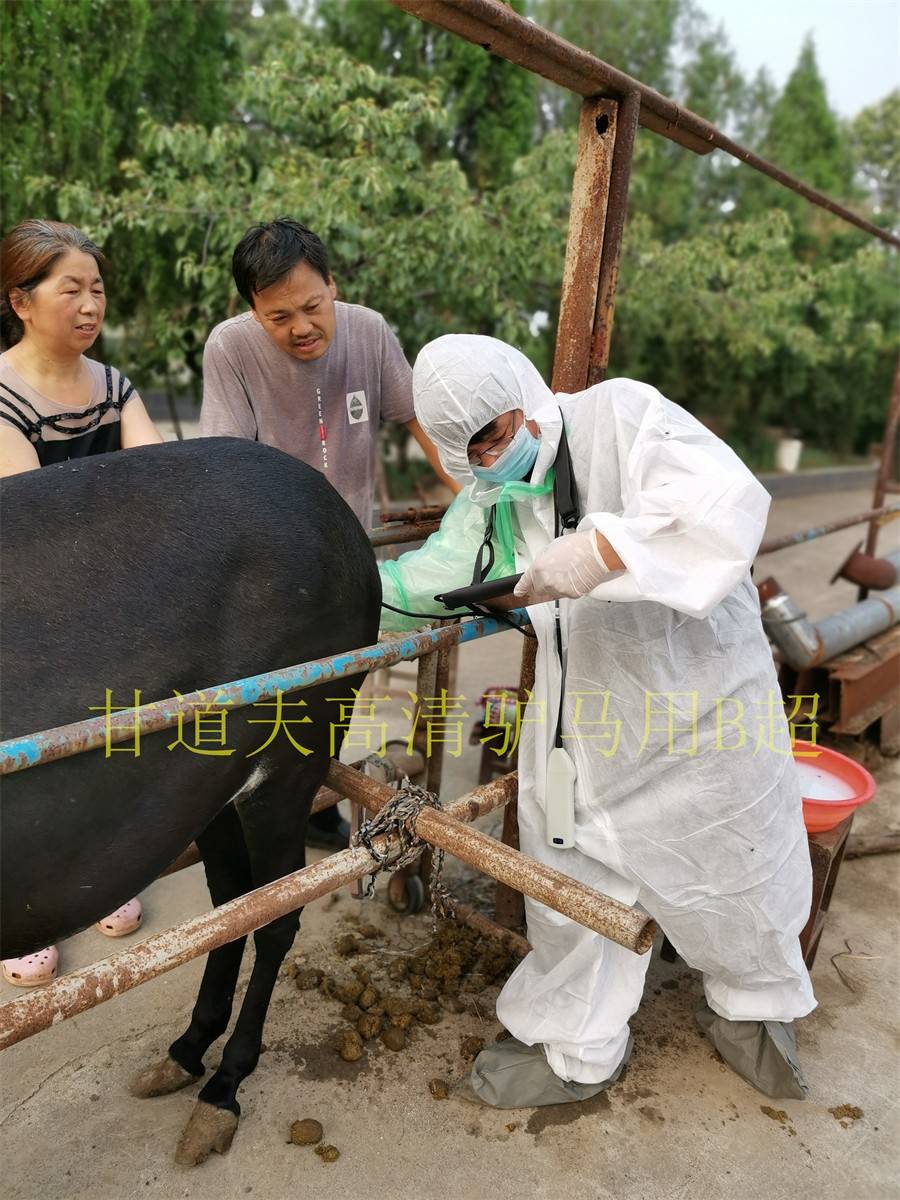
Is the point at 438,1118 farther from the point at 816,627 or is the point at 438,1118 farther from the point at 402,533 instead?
the point at 816,627

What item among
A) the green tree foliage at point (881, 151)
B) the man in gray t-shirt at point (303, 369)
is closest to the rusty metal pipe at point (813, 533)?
the man in gray t-shirt at point (303, 369)

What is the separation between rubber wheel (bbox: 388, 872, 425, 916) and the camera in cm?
264

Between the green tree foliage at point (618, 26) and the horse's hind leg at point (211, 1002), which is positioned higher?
the green tree foliage at point (618, 26)

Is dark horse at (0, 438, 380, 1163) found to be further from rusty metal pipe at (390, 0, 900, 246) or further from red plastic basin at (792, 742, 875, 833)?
red plastic basin at (792, 742, 875, 833)

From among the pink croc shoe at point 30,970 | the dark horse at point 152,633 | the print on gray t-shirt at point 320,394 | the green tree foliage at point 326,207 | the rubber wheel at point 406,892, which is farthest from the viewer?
the green tree foliage at point 326,207

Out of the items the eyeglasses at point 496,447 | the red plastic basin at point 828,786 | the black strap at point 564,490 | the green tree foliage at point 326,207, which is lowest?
the red plastic basin at point 828,786

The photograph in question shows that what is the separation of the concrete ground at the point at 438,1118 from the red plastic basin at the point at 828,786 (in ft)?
1.76

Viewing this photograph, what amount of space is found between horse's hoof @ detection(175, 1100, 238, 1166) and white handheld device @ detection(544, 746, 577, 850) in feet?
3.00

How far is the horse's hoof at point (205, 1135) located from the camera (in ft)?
5.91

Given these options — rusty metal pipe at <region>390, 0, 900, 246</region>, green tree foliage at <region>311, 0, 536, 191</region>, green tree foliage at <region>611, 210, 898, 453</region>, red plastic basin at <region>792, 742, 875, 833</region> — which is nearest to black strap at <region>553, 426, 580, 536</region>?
rusty metal pipe at <region>390, 0, 900, 246</region>

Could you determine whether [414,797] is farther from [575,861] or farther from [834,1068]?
[834,1068]

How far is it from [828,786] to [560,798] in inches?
44.6

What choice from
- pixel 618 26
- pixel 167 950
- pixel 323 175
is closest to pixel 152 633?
pixel 167 950

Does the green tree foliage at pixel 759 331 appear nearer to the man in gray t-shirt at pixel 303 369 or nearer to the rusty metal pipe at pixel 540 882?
the man in gray t-shirt at pixel 303 369
